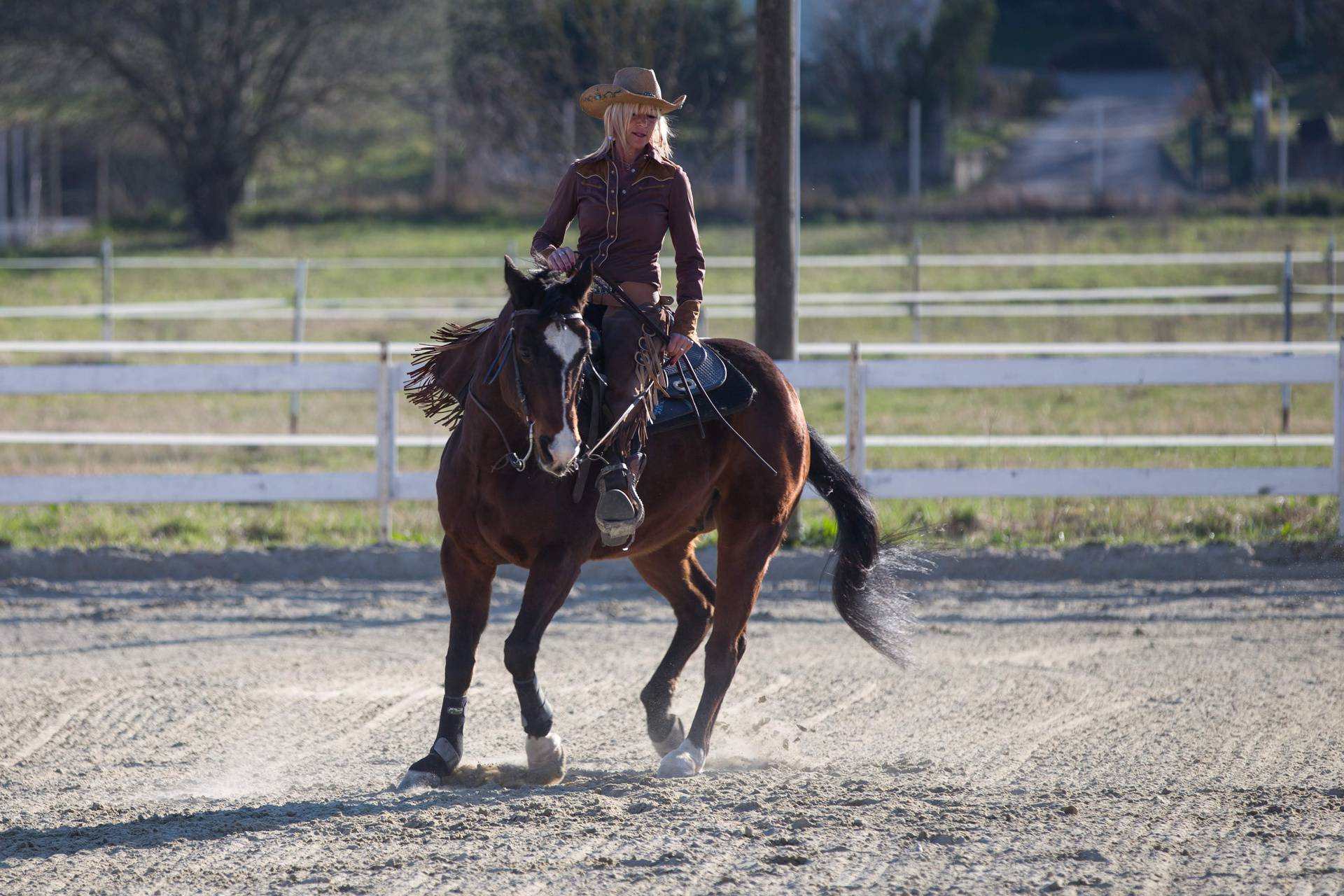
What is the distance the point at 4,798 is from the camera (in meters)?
4.77

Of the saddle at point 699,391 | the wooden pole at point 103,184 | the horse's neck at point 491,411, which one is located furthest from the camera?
the wooden pole at point 103,184

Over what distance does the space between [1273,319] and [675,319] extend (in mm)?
15367

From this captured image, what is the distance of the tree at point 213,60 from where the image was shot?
26.7 m

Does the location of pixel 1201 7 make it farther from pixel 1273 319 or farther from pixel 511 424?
pixel 511 424

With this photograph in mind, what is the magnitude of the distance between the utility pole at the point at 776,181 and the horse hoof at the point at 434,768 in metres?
5.59

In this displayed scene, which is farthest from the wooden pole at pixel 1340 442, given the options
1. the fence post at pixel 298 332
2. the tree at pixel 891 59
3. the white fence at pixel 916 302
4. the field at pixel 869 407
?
the tree at pixel 891 59

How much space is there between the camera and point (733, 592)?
5508 millimetres

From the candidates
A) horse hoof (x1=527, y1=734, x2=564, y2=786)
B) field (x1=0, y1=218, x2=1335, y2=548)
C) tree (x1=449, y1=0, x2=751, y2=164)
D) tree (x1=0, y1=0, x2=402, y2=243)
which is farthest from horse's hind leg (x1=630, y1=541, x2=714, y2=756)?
tree (x1=0, y1=0, x2=402, y2=243)

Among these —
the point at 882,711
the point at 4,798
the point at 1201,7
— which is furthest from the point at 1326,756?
the point at 1201,7

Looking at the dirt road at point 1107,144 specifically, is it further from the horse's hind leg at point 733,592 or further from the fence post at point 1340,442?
the horse's hind leg at point 733,592

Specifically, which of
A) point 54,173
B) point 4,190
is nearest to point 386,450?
point 4,190

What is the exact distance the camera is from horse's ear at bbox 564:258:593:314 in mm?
4586

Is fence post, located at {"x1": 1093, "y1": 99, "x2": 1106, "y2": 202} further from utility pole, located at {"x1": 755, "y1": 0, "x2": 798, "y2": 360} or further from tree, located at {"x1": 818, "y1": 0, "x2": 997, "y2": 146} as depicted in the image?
utility pole, located at {"x1": 755, "y1": 0, "x2": 798, "y2": 360}

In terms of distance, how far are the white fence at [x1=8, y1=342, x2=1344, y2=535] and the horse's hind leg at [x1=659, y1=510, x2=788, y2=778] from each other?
428 cm
